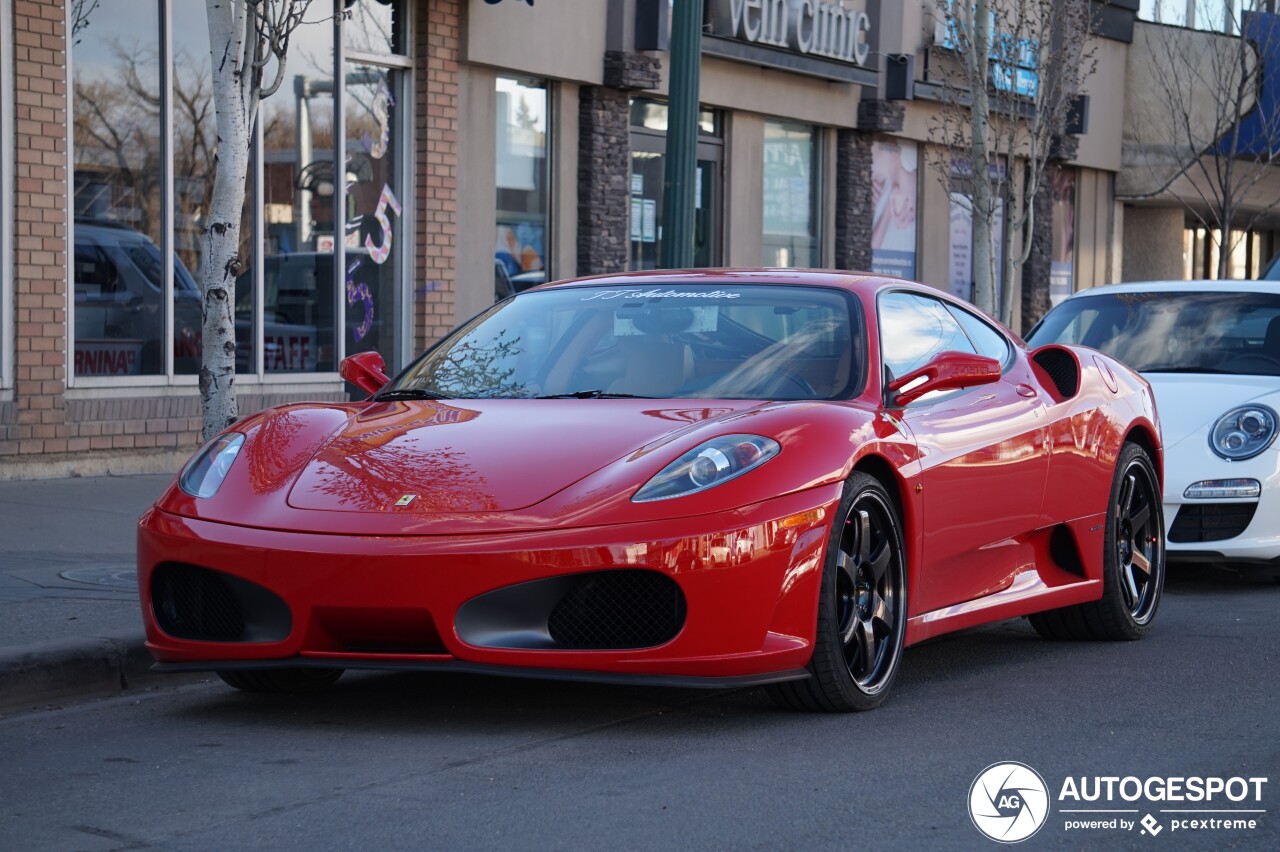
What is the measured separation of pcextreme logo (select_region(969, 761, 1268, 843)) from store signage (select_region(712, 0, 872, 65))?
13.9m

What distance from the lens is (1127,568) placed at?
24.2 ft

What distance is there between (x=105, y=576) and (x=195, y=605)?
2754 millimetres

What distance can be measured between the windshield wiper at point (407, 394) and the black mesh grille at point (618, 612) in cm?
134

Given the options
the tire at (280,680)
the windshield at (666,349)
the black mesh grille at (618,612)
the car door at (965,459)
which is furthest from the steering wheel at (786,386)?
the tire at (280,680)

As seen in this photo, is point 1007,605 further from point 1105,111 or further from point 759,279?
point 1105,111

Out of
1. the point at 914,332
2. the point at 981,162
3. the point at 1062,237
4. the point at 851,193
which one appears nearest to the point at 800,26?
the point at 851,193

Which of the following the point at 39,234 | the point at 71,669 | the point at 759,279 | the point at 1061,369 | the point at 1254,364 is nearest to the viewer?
the point at 71,669

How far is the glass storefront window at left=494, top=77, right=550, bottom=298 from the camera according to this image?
53.6 ft

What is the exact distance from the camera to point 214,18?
8172 millimetres

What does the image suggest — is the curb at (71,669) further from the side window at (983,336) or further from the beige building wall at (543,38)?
the beige building wall at (543,38)

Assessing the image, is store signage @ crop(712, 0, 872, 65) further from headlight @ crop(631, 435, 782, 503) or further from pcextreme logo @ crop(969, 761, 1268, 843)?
pcextreme logo @ crop(969, 761, 1268, 843)

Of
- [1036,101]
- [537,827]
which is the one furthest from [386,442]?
[1036,101]

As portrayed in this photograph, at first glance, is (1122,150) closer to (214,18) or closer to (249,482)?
(214,18)

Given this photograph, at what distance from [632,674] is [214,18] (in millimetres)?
4359
